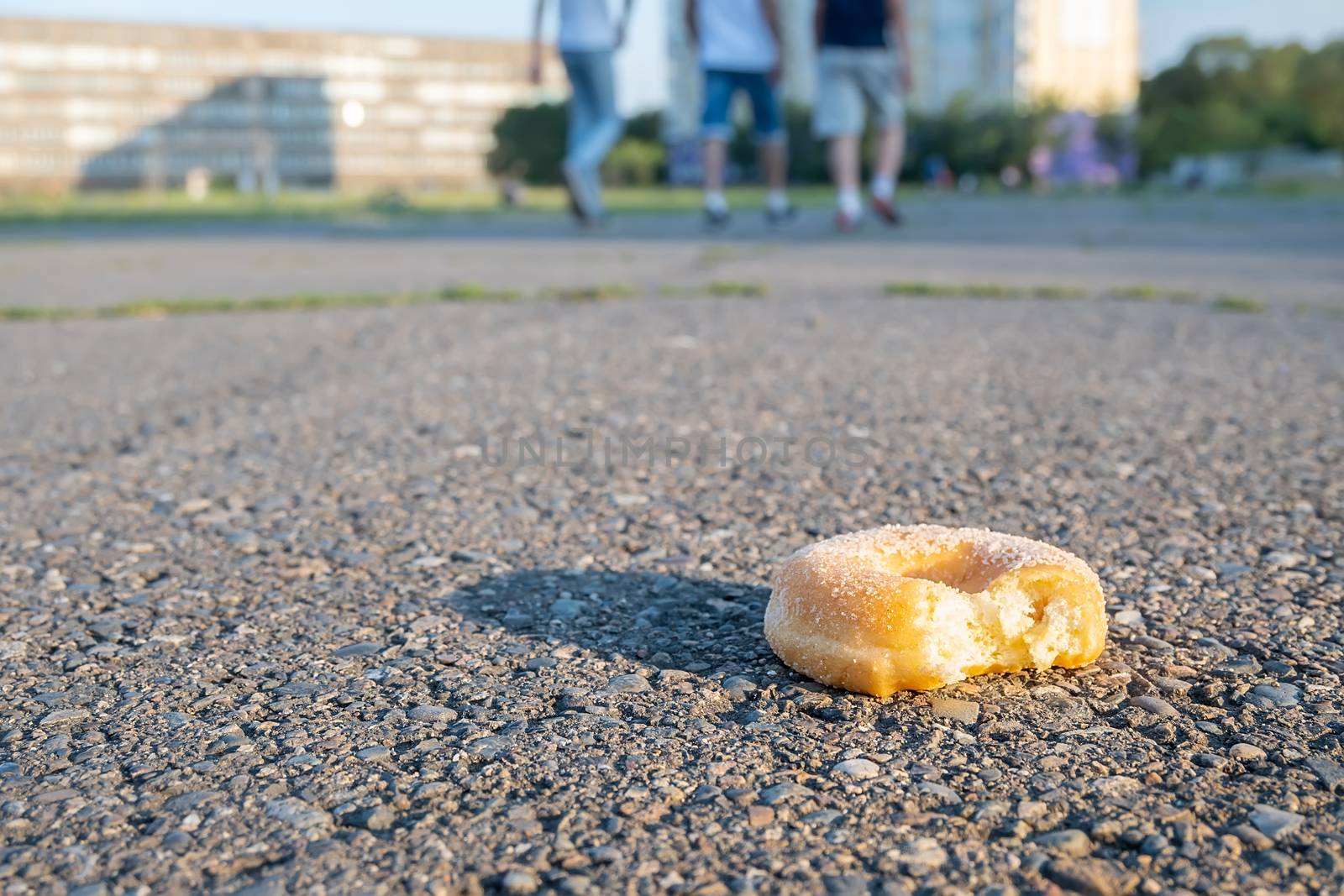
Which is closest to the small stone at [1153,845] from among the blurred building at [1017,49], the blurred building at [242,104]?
the blurred building at [1017,49]

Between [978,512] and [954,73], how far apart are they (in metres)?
71.5

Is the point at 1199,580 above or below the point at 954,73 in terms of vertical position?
below

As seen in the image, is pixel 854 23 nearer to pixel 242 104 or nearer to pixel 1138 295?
pixel 1138 295

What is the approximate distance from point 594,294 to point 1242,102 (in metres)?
46.8

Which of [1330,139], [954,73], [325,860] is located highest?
[954,73]

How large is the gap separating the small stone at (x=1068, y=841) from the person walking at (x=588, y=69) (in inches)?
348

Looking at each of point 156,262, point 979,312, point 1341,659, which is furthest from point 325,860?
point 156,262

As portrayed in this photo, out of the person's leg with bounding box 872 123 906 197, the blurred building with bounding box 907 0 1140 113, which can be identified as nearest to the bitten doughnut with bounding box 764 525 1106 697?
the person's leg with bounding box 872 123 906 197

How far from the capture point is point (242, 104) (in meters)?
112

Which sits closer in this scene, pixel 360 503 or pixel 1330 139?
pixel 360 503

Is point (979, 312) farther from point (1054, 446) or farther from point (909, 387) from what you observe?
point (1054, 446)

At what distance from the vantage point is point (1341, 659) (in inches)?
67.4

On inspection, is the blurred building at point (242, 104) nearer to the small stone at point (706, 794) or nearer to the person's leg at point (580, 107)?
the person's leg at point (580, 107)

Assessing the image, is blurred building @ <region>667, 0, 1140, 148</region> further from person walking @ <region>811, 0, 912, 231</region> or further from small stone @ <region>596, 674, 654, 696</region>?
small stone @ <region>596, 674, 654, 696</region>
